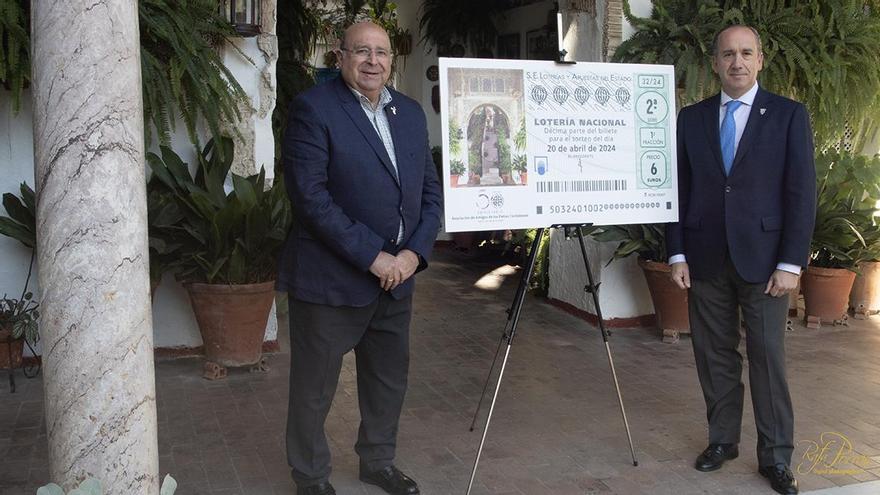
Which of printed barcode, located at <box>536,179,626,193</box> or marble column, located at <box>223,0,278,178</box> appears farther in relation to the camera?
marble column, located at <box>223,0,278,178</box>

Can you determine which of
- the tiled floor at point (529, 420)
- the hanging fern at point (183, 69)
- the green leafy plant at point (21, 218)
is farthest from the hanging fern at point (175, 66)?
the tiled floor at point (529, 420)

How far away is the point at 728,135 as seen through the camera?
3.83 m

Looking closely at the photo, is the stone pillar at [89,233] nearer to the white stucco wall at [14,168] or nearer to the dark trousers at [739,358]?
the dark trousers at [739,358]

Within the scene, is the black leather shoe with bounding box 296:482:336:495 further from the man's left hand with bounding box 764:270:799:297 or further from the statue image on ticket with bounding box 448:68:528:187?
the man's left hand with bounding box 764:270:799:297

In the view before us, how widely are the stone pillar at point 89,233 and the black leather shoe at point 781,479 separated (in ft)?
8.65

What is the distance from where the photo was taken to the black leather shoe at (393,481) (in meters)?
3.62

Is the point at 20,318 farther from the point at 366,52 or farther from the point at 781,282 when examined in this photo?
the point at 781,282

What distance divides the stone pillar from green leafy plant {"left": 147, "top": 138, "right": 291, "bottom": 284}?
2.64 metres

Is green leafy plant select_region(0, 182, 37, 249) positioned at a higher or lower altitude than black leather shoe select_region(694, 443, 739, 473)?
higher

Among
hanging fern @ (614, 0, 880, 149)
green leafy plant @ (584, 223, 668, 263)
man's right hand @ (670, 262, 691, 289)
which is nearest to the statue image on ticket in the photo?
man's right hand @ (670, 262, 691, 289)

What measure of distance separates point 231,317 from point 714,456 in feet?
9.34

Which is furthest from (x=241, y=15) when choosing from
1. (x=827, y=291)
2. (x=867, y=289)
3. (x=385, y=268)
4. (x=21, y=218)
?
(x=867, y=289)

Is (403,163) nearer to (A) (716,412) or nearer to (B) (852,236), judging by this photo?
(A) (716,412)

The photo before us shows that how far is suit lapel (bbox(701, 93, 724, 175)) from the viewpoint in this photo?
3.82 m
